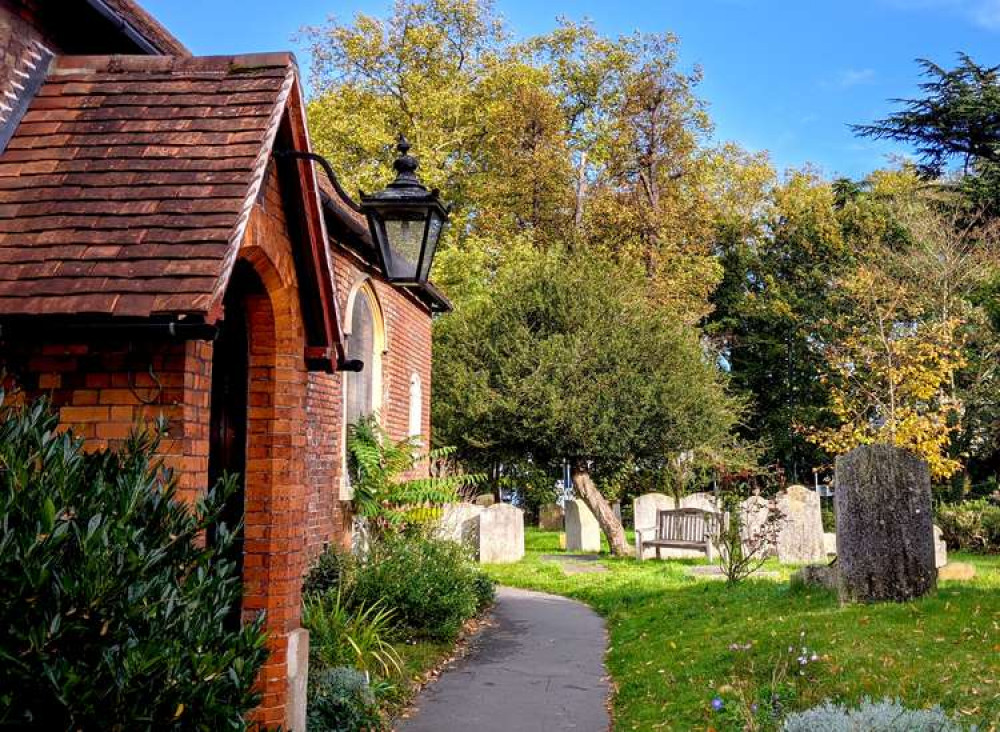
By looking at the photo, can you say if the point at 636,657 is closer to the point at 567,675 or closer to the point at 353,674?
the point at 567,675

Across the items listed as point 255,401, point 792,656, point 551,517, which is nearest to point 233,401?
point 255,401

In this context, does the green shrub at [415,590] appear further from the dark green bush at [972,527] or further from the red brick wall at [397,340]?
the dark green bush at [972,527]

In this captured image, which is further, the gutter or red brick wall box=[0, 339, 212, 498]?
red brick wall box=[0, 339, 212, 498]

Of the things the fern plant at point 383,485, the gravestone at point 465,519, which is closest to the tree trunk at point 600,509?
the gravestone at point 465,519

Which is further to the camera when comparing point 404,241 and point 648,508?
point 648,508

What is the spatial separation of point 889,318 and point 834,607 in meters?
17.7

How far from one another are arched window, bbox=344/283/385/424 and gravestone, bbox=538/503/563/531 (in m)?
18.8

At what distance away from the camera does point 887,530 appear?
936 centimetres

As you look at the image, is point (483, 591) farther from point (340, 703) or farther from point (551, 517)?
point (551, 517)

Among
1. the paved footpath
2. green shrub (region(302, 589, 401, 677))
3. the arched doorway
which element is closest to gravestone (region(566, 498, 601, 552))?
the paved footpath

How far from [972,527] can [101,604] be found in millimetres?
21251

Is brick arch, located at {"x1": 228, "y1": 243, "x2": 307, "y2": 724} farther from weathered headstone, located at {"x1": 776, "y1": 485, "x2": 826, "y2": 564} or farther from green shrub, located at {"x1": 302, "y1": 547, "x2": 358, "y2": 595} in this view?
weathered headstone, located at {"x1": 776, "y1": 485, "x2": 826, "y2": 564}

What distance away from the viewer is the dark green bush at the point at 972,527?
1997cm

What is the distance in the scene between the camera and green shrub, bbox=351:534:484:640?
391 inches
